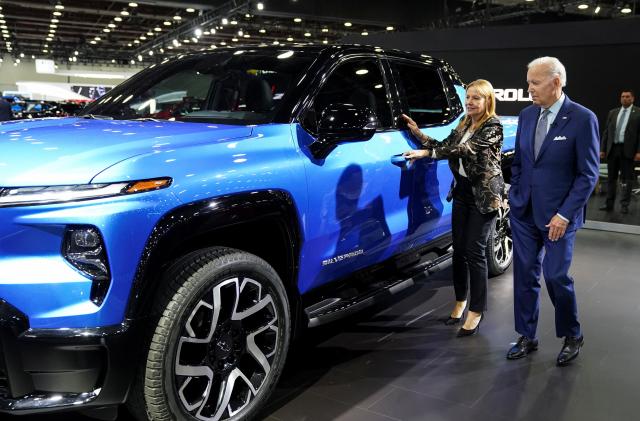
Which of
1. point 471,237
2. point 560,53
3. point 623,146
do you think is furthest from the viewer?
point 560,53

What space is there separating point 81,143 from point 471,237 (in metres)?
2.39

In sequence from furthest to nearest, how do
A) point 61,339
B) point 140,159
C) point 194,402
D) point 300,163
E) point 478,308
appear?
point 478,308, point 300,163, point 194,402, point 140,159, point 61,339

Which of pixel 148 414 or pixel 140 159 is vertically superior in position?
pixel 140 159

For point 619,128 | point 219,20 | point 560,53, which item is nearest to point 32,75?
point 219,20

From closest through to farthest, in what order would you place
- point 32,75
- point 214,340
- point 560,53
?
1. point 214,340
2. point 560,53
3. point 32,75

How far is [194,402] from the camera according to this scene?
2.37m

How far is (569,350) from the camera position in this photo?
3.36 meters

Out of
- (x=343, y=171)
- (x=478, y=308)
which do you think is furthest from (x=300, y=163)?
(x=478, y=308)

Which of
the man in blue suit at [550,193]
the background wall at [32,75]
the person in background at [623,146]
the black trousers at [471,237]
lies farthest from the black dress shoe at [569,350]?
the background wall at [32,75]

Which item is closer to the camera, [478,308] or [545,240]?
[545,240]

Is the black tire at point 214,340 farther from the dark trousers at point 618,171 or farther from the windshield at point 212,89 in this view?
the dark trousers at point 618,171

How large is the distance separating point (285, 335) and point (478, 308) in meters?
1.62

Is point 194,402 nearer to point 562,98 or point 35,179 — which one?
point 35,179

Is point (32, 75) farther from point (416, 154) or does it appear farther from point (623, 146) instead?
point (416, 154)
